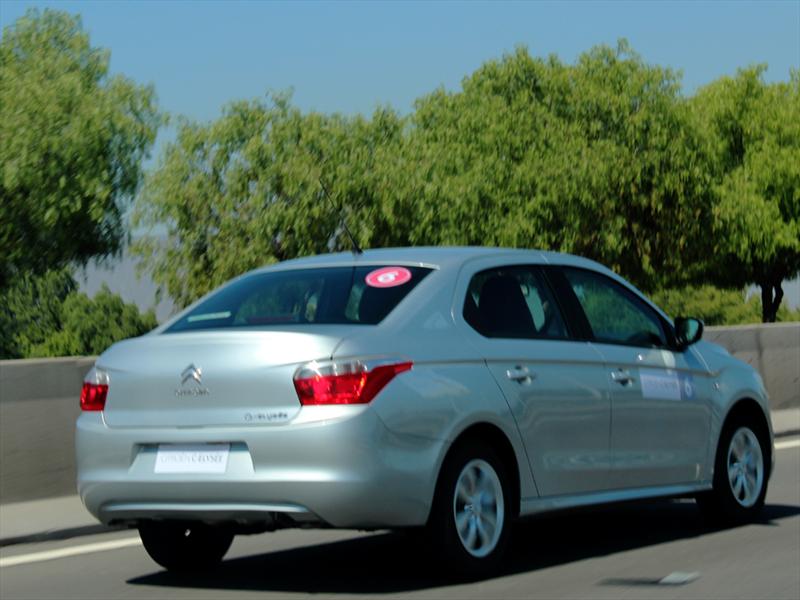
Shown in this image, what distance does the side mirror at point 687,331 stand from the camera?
9.32m

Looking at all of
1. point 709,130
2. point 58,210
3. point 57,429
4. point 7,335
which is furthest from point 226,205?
point 57,429

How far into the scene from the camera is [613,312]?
30.2 feet

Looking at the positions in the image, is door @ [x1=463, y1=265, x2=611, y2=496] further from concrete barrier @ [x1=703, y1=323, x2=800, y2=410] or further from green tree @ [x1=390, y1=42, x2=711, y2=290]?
green tree @ [x1=390, y1=42, x2=711, y2=290]

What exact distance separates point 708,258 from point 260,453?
68639 millimetres

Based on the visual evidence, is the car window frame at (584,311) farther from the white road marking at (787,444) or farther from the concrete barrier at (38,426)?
the white road marking at (787,444)

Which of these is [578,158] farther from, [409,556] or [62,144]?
[409,556]

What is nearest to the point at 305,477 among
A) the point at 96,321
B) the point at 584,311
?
the point at 584,311

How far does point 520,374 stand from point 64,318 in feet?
316

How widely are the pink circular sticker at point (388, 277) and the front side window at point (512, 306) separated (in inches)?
12.4

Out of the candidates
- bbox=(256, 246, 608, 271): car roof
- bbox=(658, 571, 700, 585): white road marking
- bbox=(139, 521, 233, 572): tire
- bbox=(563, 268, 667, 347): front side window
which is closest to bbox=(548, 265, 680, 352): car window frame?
bbox=(563, 268, 667, 347): front side window

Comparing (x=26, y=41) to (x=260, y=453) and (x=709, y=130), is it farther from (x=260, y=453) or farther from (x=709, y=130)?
(x=260, y=453)

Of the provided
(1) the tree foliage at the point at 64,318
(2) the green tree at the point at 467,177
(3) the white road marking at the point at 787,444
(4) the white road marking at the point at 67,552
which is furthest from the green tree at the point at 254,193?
(4) the white road marking at the point at 67,552

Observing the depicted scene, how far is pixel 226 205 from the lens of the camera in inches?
2440

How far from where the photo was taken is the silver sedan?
7109 mm
